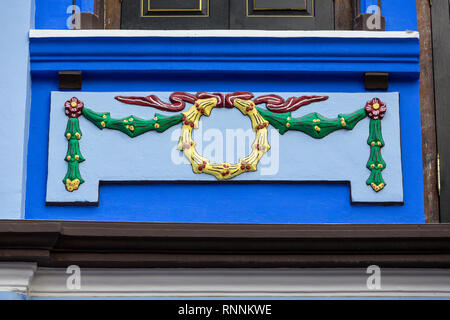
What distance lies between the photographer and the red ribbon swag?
19.4 ft

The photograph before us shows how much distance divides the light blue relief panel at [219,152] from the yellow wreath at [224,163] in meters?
0.04

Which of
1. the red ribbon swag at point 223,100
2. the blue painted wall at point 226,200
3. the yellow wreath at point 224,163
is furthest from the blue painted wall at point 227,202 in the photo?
the red ribbon swag at point 223,100

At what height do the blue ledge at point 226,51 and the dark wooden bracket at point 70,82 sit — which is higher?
the blue ledge at point 226,51

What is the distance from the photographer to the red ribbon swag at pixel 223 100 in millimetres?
5910

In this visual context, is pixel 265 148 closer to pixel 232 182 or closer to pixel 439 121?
pixel 232 182

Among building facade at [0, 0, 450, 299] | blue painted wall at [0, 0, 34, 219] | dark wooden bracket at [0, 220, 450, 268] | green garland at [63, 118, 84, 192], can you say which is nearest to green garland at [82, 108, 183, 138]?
Answer: building facade at [0, 0, 450, 299]

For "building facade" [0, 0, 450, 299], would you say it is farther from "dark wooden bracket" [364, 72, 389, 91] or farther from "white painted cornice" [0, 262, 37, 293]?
"white painted cornice" [0, 262, 37, 293]

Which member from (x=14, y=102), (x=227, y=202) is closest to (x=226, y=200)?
(x=227, y=202)

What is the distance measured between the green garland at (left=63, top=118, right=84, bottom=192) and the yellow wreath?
687 mm

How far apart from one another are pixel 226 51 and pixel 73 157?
1277 mm

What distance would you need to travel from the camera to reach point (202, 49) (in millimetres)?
5945

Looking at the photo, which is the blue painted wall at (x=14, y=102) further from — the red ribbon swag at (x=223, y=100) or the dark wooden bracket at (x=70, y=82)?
the red ribbon swag at (x=223, y=100)

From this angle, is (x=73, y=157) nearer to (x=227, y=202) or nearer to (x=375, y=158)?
(x=227, y=202)
